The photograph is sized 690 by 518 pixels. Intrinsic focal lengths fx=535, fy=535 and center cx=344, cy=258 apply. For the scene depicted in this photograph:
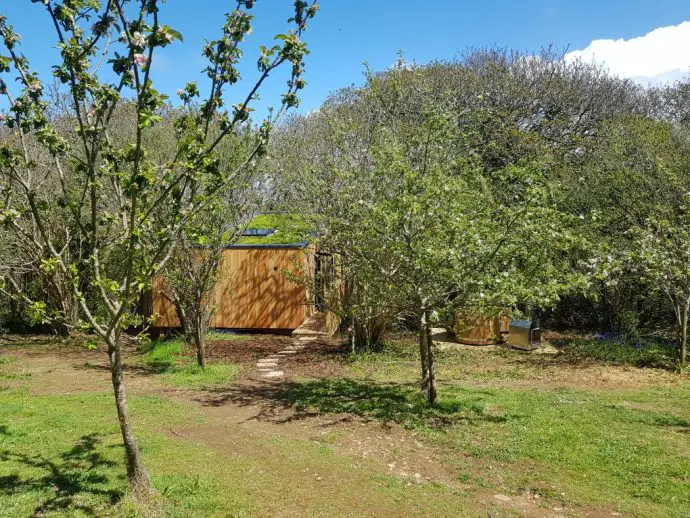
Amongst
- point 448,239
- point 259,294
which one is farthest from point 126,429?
point 259,294

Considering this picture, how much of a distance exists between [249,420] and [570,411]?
171 inches

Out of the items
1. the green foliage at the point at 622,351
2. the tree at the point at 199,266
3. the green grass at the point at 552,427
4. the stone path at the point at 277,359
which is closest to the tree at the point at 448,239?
the green grass at the point at 552,427

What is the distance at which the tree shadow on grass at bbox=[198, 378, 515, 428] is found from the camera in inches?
276

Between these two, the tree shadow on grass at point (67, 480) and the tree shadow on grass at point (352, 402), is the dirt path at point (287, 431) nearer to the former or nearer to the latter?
the tree shadow on grass at point (352, 402)

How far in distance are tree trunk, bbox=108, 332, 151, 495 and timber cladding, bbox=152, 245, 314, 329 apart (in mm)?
10446

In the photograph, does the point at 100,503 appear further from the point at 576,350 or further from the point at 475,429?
the point at 576,350

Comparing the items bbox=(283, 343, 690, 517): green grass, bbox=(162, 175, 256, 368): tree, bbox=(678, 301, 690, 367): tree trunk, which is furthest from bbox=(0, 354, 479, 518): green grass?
bbox=(678, 301, 690, 367): tree trunk

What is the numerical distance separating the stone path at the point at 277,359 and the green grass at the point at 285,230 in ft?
8.19

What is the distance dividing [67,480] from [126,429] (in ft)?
3.78

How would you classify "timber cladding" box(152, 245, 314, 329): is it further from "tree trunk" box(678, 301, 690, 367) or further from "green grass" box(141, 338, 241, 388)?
"tree trunk" box(678, 301, 690, 367)

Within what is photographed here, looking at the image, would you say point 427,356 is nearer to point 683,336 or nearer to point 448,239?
point 448,239

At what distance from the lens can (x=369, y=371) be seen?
33.2 ft

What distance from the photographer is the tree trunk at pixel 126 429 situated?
4160 mm

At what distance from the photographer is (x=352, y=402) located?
7.87 meters
